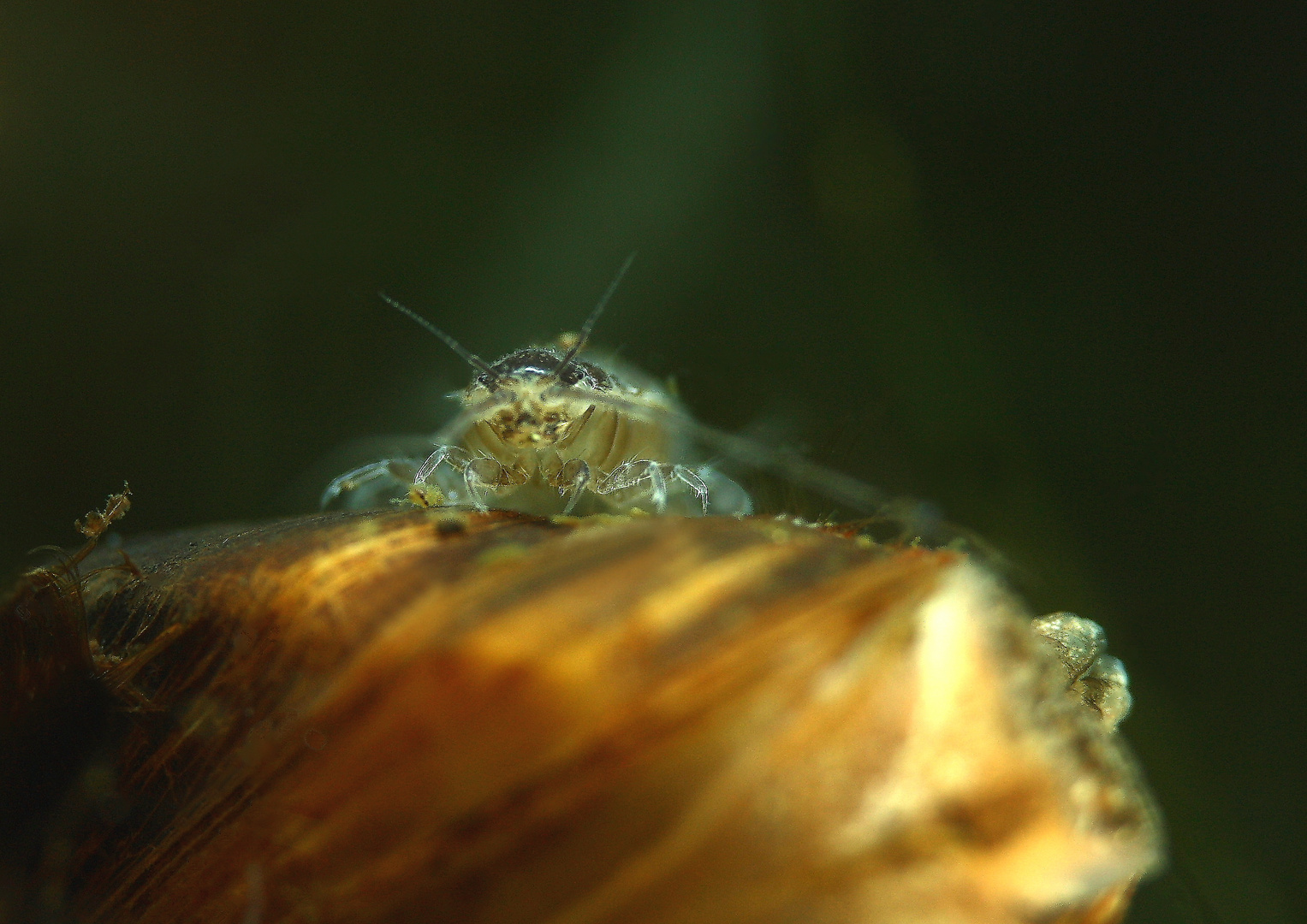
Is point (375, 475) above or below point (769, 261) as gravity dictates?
below

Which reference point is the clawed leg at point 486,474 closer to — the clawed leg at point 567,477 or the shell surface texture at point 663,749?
the clawed leg at point 567,477

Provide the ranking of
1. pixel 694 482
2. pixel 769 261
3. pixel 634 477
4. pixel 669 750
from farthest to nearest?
pixel 769 261, pixel 634 477, pixel 694 482, pixel 669 750

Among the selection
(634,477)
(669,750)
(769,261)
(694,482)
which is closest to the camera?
(669,750)

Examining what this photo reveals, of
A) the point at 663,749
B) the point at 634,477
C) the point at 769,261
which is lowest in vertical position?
the point at 663,749

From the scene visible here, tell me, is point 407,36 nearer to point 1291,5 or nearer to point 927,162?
point 927,162

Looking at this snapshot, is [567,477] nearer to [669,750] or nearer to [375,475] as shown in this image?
[375,475]

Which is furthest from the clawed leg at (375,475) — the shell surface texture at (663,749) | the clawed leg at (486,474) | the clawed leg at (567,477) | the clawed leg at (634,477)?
the shell surface texture at (663,749)

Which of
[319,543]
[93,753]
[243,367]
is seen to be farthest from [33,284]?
[319,543]

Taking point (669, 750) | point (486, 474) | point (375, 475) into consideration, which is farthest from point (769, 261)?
point (669, 750)

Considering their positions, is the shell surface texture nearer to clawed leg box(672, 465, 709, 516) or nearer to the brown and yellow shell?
the brown and yellow shell
